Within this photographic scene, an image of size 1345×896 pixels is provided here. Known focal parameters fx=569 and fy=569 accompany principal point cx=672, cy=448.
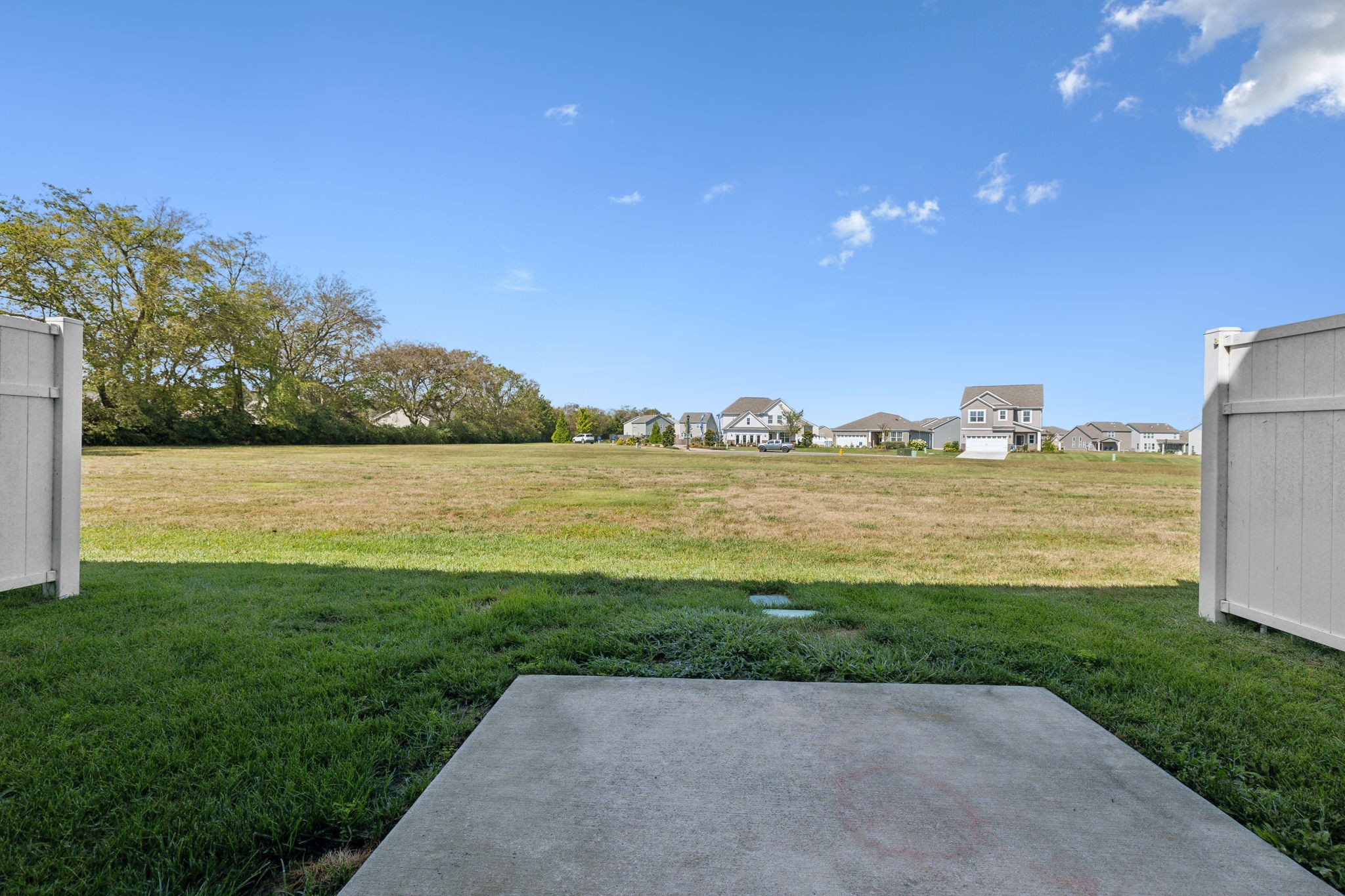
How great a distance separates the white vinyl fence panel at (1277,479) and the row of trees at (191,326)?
30.5m

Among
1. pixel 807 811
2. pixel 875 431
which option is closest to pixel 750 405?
pixel 875 431

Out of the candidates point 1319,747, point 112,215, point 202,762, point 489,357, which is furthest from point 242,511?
point 489,357

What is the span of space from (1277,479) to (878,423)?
70.6 meters

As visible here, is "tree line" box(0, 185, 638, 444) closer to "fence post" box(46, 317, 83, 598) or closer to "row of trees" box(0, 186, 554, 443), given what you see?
"row of trees" box(0, 186, 554, 443)

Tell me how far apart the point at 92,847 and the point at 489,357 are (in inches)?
1855

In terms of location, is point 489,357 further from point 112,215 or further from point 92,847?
point 92,847

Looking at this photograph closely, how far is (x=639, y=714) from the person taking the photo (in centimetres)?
192

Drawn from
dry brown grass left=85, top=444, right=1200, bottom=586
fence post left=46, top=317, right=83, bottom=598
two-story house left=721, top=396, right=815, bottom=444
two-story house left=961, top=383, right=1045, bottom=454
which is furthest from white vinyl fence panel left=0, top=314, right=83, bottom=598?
two-story house left=721, top=396, right=815, bottom=444

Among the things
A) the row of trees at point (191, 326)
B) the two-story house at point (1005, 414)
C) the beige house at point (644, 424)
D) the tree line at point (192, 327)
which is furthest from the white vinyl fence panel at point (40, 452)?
the beige house at point (644, 424)

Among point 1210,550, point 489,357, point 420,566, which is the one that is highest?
point 489,357

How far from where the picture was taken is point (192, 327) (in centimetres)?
2527

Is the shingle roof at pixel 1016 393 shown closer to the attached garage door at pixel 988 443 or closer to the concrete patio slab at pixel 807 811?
the attached garage door at pixel 988 443

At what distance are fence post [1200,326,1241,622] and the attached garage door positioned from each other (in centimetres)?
3530

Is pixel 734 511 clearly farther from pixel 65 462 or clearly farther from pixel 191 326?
pixel 191 326
